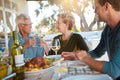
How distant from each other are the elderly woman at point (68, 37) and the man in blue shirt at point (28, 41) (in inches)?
8.4

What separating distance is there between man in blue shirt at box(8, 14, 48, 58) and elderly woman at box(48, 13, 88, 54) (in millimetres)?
212

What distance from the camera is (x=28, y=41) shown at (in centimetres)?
197

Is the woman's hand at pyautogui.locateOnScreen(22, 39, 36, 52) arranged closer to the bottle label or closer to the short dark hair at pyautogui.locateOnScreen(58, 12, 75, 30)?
the short dark hair at pyautogui.locateOnScreen(58, 12, 75, 30)

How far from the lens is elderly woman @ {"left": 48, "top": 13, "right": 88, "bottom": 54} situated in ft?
6.82

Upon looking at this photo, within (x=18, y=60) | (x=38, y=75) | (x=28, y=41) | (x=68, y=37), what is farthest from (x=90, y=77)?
(x=68, y=37)

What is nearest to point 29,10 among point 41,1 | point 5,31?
point 41,1

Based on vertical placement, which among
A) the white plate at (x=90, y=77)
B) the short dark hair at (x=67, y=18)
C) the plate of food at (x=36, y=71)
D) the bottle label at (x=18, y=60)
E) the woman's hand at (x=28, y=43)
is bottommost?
the white plate at (x=90, y=77)

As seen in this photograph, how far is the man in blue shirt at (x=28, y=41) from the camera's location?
200cm

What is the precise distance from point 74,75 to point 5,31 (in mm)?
4546

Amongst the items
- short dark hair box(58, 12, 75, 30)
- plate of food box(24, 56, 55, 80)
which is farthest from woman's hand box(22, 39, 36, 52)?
plate of food box(24, 56, 55, 80)

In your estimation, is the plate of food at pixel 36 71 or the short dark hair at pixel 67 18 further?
the short dark hair at pixel 67 18

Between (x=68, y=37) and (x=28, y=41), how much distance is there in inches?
17.7

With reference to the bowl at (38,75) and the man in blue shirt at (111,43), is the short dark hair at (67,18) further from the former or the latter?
the bowl at (38,75)

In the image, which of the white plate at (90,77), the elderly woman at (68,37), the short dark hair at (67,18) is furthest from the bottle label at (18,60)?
the short dark hair at (67,18)
